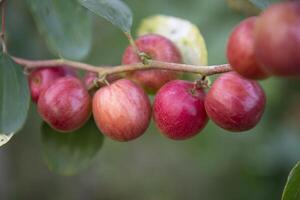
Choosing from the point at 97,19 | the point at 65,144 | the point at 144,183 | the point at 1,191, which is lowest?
the point at 144,183

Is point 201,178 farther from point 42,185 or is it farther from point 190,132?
point 190,132

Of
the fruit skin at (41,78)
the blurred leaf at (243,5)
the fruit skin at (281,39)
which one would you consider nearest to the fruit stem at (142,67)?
the fruit skin at (41,78)

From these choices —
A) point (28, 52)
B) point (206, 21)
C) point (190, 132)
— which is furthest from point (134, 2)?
point (190, 132)

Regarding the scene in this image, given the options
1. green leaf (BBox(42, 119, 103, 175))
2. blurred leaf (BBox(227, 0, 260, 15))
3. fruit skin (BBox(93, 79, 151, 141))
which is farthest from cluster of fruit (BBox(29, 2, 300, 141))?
blurred leaf (BBox(227, 0, 260, 15))

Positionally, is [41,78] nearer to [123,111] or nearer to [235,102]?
[123,111]

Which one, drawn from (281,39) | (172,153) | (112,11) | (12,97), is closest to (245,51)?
(281,39)

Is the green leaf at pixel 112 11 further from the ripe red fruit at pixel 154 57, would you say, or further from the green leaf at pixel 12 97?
the green leaf at pixel 12 97
